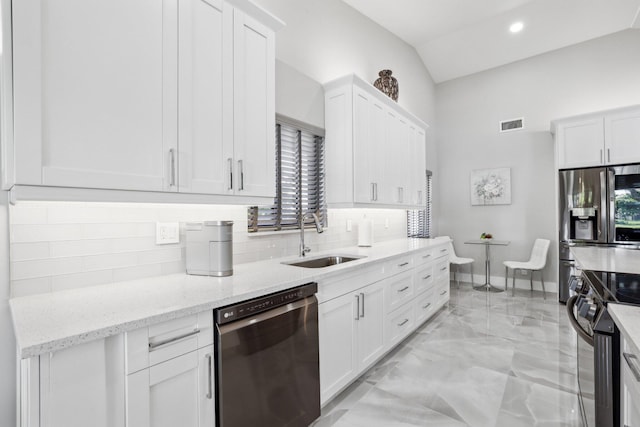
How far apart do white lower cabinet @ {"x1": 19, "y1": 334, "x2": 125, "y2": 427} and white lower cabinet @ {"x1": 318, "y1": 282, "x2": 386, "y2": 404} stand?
111cm

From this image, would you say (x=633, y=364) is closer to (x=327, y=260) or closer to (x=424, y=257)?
A: (x=327, y=260)

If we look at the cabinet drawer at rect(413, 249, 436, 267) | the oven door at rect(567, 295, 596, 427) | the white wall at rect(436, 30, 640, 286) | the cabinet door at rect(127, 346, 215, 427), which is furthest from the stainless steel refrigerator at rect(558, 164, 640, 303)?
the cabinet door at rect(127, 346, 215, 427)

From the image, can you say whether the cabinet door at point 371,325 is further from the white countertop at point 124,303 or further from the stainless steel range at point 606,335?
the stainless steel range at point 606,335

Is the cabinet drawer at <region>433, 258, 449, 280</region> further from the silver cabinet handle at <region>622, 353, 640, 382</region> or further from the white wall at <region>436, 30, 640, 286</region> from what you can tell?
the silver cabinet handle at <region>622, 353, 640, 382</region>

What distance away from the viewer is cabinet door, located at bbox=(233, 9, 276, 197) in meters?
1.87

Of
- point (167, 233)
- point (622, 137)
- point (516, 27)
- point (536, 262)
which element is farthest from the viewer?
point (536, 262)

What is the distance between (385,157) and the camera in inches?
137

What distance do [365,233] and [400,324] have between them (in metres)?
0.99

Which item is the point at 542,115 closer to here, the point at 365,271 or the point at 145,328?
the point at 365,271

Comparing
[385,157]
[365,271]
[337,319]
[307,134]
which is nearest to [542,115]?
[385,157]

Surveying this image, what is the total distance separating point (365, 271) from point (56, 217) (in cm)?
186

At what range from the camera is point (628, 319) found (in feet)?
3.36

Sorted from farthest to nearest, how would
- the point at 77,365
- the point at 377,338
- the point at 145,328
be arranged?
the point at 377,338, the point at 145,328, the point at 77,365

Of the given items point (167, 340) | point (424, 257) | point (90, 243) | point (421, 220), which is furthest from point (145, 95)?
point (421, 220)
